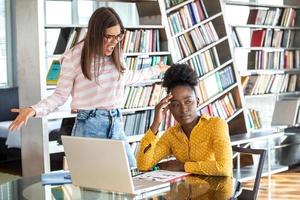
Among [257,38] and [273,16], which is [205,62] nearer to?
[257,38]

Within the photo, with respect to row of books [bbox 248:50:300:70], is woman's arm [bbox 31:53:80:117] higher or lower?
lower

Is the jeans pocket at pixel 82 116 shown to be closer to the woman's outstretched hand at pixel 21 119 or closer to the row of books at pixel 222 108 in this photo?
the woman's outstretched hand at pixel 21 119

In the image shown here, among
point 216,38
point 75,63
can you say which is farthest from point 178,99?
point 216,38

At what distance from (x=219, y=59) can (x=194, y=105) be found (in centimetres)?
325

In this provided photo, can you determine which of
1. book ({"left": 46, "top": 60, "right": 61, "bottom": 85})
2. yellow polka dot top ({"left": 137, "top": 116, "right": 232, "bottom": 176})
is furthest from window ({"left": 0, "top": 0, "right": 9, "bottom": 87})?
yellow polka dot top ({"left": 137, "top": 116, "right": 232, "bottom": 176})

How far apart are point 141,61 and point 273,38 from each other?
2.17m

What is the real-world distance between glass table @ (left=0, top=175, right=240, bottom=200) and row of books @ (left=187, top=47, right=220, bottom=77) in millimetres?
3185

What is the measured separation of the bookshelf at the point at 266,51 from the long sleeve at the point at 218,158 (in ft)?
11.2

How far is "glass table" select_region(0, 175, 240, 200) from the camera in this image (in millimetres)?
2070

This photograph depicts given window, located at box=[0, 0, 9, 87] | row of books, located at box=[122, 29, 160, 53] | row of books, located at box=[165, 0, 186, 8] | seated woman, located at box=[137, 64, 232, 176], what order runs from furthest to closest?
window, located at box=[0, 0, 9, 87] < row of books, located at box=[165, 0, 186, 8] < row of books, located at box=[122, 29, 160, 53] < seated woman, located at box=[137, 64, 232, 176]

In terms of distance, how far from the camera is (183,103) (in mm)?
2633

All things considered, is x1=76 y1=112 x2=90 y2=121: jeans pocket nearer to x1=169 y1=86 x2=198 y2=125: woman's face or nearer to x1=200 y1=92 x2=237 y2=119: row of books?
x1=169 y1=86 x2=198 y2=125: woman's face

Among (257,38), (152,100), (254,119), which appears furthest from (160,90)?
(257,38)

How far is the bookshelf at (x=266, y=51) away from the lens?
623cm
